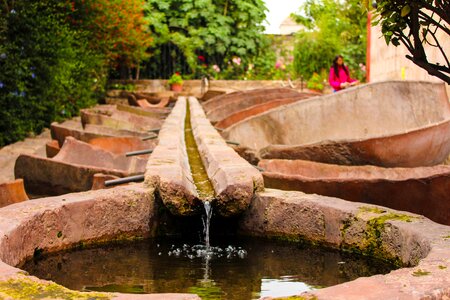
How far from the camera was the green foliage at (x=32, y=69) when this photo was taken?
34.1 ft

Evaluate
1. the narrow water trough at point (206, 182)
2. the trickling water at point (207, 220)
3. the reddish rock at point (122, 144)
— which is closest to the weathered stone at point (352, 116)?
the reddish rock at point (122, 144)

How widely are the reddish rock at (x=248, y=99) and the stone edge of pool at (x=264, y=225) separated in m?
9.12

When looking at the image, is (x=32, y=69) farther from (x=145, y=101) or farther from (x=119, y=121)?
(x=145, y=101)

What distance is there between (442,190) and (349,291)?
5.74 feet

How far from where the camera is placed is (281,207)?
3334 mm

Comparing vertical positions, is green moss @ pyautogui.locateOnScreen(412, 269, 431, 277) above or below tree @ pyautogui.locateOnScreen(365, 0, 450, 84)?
below

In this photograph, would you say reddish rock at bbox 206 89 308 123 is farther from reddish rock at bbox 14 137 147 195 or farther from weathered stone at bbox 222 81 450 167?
reddish rock at bbox 14 137 147 195

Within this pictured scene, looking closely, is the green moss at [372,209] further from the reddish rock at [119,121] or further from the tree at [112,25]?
the tree at [112,25]

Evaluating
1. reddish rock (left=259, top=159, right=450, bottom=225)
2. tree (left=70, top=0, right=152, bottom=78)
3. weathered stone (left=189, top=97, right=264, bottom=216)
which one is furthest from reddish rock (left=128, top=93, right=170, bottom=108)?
reddish rock (left=259, top=159, right=450, bottom=225)

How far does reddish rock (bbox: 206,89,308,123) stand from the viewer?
13.0 metres

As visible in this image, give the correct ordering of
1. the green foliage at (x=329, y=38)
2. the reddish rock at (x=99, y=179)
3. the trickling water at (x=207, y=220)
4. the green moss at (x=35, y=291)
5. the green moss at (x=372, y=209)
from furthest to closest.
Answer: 1. the green foliage at (x=329, y=38)
2. the reddish rock at (x=99, y=179)
3. the trickling water at (x=207, y=220)
4. the green moss at (x=372, y=209)
5. the green moss at (x=35, y=291)

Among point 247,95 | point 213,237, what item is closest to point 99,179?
point 213,237

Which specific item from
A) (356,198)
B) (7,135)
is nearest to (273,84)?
(7,135)

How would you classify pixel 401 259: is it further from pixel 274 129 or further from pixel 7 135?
pixel 7 135
